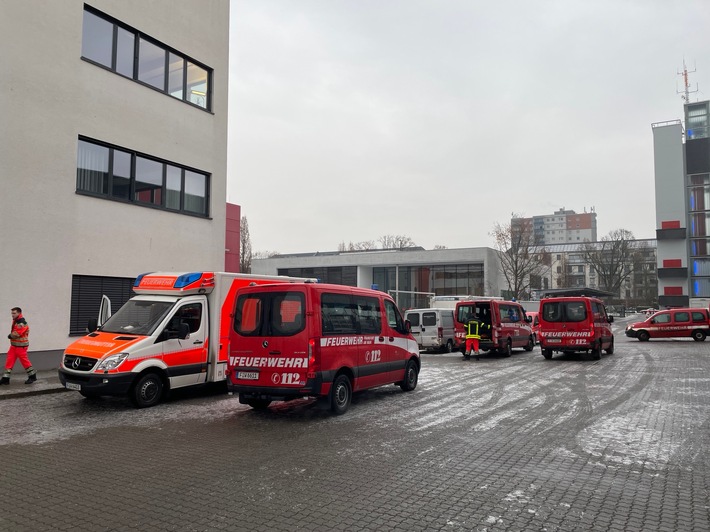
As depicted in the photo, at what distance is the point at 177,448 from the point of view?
6.98 m

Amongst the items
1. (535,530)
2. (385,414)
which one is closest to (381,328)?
(385,414)

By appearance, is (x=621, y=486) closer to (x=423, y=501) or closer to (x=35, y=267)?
(x=423, y=501)

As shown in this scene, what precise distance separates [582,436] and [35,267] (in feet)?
42.7

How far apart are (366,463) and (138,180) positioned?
43.5 feet

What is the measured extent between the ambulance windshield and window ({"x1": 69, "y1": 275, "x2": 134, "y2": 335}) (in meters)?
4.07

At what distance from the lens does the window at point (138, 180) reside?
1523 cm

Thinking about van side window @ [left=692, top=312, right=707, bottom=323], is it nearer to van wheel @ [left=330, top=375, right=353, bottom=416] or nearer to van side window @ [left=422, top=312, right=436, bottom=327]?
van side window @ [left=422, top=312, right=436, bottom=327]

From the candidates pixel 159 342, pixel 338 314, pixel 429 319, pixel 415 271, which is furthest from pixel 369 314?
pixel 415 271

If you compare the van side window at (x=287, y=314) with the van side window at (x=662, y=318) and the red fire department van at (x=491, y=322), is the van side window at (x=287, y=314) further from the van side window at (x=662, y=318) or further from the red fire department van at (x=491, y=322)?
the van side window at (x=662, y=318)

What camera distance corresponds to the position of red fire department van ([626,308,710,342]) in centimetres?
2939

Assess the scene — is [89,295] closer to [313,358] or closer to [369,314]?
[369,314]

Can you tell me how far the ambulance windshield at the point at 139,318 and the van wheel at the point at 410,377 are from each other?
508 centimetres

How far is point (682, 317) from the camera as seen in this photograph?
30.1 meters

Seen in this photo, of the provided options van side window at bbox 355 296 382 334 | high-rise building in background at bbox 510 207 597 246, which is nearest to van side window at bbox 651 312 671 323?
van side window at bbox 355 296 382 334
